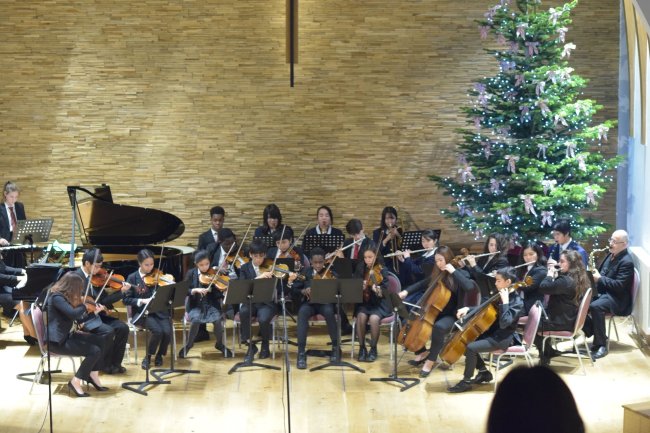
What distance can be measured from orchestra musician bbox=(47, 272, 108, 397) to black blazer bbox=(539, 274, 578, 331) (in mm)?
4163

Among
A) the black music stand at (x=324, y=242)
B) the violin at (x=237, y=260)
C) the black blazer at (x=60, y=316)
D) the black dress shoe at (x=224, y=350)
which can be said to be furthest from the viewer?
the black music stand at (x=324, y=242)

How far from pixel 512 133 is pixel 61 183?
5890mm

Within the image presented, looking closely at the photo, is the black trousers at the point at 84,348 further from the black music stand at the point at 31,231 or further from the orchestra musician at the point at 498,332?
the orchestra musician at the point at 498,332

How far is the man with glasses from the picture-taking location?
32.2ft

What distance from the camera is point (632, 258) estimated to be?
10.8m

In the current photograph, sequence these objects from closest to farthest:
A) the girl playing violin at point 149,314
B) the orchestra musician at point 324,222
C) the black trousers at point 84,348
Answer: the black trousers at point 84,348, the girl playing violin at point 149,314, the orchestra musician at point 324,222

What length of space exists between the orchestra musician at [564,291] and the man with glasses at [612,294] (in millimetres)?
706

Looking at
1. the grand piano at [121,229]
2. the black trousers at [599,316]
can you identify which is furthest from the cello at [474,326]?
the grand piano at [121,229]

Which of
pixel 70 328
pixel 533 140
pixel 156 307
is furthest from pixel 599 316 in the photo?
pixel 70 328

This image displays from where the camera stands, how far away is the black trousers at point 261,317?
9651 millimetres

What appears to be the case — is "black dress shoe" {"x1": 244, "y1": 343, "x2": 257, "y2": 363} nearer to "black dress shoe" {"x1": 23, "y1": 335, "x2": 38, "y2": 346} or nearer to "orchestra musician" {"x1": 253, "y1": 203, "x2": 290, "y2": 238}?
"orchestra musician" {"x1": 253, "y1": 203, "x2": 290, "y2": 238}

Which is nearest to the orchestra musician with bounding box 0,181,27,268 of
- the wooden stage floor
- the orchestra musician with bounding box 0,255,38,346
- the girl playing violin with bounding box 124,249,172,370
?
the orchestra musician with bounding box 0,255,38,346

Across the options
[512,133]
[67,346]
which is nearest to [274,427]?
[67,346]

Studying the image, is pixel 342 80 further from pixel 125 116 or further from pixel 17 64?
pixel 17 64
